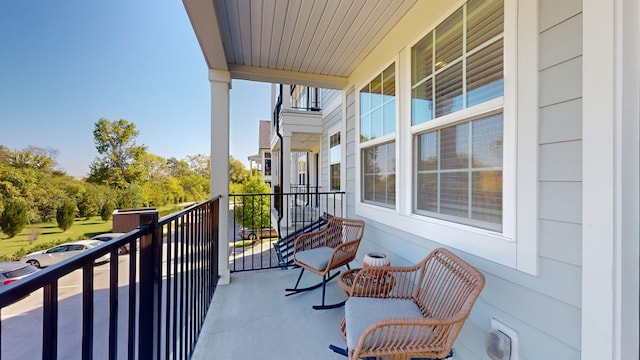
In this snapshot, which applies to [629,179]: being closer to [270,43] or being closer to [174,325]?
[174,325]

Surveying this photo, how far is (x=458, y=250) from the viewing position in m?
1.66

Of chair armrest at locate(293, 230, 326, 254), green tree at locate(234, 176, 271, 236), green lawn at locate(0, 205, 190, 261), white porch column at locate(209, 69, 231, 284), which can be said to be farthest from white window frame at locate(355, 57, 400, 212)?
green lawn at locate(0, 205, 190, 261)

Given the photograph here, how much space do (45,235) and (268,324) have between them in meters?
12.8

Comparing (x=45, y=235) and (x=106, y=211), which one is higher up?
(x=106, y=211)

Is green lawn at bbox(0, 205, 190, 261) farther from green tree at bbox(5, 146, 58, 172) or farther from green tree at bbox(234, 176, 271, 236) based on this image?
green tree at bbox(5, 146, 58, 172)

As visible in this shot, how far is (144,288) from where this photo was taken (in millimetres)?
1021

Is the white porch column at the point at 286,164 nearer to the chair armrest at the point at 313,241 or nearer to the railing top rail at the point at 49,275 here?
the chair armrest at the point at 313,241

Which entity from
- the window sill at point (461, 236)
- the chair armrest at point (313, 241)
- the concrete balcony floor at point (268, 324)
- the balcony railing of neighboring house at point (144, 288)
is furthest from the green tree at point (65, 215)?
the window sill at point (461, 236)

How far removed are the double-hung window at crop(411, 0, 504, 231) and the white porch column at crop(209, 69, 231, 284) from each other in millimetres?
2079

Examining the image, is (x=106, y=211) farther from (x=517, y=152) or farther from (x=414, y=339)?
(x=517, y=152)

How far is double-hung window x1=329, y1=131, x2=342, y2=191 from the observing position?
16.6 ft

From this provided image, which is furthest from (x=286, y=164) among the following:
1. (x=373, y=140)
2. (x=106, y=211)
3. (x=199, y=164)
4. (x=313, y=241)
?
(x=199, y=164)

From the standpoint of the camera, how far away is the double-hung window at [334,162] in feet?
16.6

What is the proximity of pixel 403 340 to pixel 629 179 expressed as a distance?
1101 millimetres
